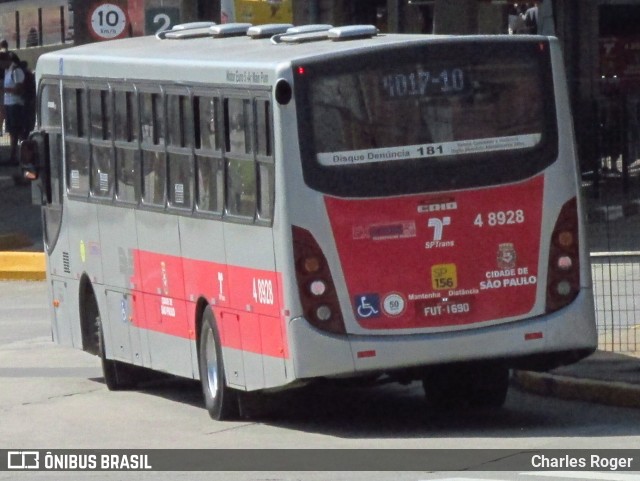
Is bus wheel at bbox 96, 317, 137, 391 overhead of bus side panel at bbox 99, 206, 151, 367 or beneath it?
beneath

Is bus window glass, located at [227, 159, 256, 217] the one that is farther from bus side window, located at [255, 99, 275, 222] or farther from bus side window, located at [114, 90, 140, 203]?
bus side window, located at [114, 90, 140, 203]

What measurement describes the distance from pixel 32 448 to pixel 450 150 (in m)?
3.35

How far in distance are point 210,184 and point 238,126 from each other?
2.18ft

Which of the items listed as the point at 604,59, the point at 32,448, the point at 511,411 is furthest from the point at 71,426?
the point at 604,59

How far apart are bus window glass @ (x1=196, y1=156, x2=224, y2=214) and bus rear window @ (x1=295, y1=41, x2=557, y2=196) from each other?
122 cm

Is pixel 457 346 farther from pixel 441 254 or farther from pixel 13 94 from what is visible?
pixel 13 94

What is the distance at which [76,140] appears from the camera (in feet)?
51.1

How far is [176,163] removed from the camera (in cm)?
1354

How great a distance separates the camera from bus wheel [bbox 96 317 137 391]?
15.4 metres

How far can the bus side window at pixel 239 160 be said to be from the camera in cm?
1234

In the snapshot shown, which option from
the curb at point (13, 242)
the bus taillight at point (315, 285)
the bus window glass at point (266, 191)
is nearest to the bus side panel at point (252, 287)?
the bus window glass at point (266, 191)

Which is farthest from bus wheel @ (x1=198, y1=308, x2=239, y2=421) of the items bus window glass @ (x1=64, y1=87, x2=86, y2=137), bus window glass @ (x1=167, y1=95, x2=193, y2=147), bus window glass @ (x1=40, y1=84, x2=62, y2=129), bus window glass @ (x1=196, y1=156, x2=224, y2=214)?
bus window glass @ (x1=40, y1=84, x2=62, y2=129)

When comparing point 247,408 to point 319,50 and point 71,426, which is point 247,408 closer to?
point 71,426

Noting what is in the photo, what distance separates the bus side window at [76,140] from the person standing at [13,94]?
684 inches
